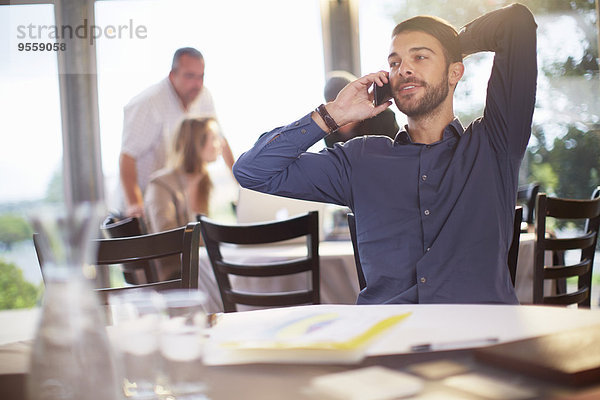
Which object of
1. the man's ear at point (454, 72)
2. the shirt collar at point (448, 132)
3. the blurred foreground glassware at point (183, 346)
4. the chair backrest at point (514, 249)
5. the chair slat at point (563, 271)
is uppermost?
the man's ear at point (454, 72)

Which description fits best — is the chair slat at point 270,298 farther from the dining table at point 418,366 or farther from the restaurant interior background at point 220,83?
the restaurant interior background at point 220,83

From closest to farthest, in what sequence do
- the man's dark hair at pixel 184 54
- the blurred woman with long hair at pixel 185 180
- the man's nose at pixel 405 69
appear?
the man's nose at pixel 405 69 < the blurred woman with long hair at pixel 185 180 < the man's dark hair at pixel 184 54

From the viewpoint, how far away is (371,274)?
180 cm

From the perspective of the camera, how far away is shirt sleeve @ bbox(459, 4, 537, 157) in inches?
69.1

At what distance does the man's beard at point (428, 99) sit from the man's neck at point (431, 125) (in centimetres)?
2

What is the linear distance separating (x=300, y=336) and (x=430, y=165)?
1.05m

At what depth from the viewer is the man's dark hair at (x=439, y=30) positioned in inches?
73.4

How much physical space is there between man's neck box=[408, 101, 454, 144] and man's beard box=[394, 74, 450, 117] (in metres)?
0.02

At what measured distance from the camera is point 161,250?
171cm

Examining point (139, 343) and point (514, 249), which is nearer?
point (139, 343)

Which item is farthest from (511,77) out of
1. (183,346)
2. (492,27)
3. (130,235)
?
(130,235)

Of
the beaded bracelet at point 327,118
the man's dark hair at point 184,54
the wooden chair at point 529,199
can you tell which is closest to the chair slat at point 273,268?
the beaded bracelet at point 327,118

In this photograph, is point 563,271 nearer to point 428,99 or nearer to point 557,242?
point 557,242

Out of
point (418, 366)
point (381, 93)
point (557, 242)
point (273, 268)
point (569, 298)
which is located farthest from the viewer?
point (569, 298)
